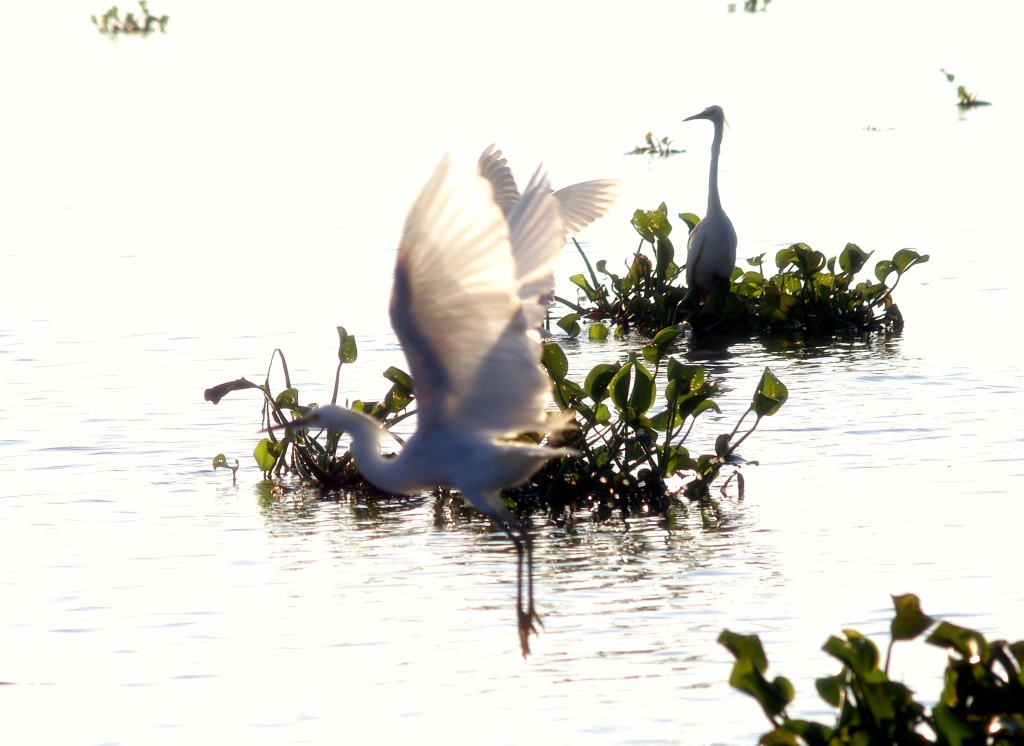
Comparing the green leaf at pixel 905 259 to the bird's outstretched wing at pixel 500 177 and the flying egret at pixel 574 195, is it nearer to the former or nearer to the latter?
the flying egret at pixel 574 195

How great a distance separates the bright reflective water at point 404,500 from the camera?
513 centimetres

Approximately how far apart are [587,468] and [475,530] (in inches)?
22.7

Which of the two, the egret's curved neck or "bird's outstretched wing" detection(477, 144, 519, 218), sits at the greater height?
"bird's outstretched wing" detection(477, 144, 519, 218)

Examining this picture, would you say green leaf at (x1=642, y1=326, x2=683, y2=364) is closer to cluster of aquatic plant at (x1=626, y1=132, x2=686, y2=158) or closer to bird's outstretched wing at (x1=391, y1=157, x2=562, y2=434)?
bird's outstretched wing at (x1=391, y1=157, x2=562, y2=434)

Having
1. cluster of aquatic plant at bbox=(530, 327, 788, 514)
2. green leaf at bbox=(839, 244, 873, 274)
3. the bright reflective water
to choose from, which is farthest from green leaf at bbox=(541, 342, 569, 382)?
green leaf at bbox=(839, 244, 873, 274)

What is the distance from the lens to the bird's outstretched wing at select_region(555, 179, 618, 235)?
791 cm

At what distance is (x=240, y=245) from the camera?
16188mm

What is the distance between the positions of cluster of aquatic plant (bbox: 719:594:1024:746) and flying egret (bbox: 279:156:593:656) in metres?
1.34

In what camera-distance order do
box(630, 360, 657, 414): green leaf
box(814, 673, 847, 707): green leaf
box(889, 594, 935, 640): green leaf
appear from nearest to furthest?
1. box(889, 594, 935, 640): green leaf
2. box(814, 673, 847, 707): green leaf
3. box(630, 360, 657, 414): green leaf

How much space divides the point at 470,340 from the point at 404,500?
114 inches

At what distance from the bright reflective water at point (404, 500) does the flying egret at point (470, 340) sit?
0.53m

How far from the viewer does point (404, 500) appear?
7.41 metres

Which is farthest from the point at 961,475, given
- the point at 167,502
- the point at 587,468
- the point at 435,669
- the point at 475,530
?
the point at 167,502

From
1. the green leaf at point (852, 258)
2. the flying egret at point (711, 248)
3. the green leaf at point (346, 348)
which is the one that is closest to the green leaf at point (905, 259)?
the green leaf at point (852, 258)
